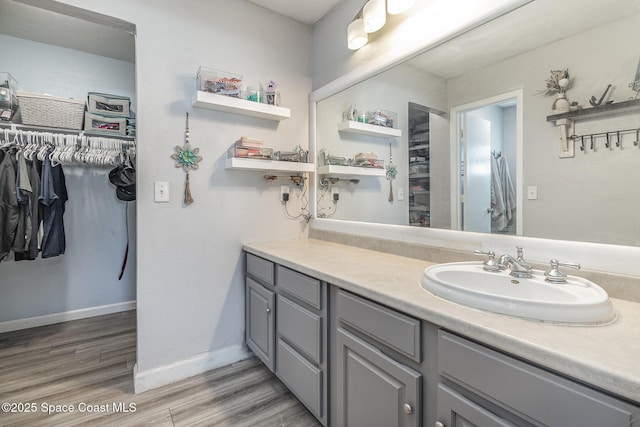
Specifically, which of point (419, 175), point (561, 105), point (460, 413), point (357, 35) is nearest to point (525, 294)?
point (460, 413)

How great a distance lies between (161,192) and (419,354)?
1.69 metres

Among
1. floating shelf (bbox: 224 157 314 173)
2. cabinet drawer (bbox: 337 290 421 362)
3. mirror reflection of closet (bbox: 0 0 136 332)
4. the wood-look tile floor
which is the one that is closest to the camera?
cabinet drawer (bbox: 337 290 421 362)

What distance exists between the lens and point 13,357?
215cm

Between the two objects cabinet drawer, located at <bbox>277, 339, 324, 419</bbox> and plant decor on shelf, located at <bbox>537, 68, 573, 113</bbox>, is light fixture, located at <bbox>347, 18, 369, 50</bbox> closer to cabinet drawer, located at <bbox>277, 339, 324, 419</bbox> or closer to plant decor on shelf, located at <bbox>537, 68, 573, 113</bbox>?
plant decor on shelf, located at <bbox>537, 68, 573, 113</bbox>

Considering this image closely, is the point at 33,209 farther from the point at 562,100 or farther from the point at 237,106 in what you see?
the point at 562,100

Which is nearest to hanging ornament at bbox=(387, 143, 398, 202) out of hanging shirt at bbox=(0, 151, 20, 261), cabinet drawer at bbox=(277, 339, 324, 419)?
cabinet drawer at bbox=(277, 339, 324, 419)

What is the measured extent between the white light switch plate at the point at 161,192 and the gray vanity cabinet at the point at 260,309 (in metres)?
0.66

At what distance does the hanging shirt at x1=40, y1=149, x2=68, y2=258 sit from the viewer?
7.26ft

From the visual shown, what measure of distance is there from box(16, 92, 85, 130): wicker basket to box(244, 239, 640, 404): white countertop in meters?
2.47

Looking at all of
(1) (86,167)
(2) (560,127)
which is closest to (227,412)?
(2) (560,127)

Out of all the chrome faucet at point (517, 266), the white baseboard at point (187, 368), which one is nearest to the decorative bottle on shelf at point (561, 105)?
the chrome faucet at point (517, 266)

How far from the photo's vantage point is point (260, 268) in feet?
6.23

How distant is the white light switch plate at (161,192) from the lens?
5.95 ft

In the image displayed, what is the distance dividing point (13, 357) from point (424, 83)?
339cm
